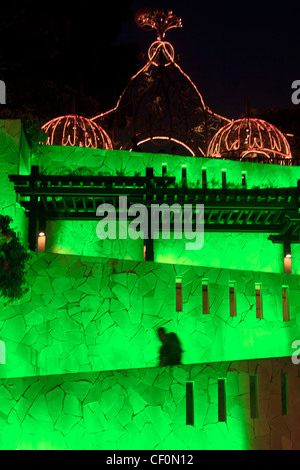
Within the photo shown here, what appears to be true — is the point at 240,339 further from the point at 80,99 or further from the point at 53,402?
the point at 80,99

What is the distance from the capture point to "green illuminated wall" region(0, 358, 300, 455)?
1205 cm

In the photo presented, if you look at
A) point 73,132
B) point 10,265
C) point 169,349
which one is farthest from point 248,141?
point 10,265

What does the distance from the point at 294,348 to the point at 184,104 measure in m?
8.04

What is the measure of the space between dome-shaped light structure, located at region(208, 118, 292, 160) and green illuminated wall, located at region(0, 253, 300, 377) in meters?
6.05

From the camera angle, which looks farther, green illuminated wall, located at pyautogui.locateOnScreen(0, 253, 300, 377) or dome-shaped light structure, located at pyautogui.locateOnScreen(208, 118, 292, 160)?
dome-shaped light structure, located at pyautogui.locateOnScreen(208, 118, 292, 160)

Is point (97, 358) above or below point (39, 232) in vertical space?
below

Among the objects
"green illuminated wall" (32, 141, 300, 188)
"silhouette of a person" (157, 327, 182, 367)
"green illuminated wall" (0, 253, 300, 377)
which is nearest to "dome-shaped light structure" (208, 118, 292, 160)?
"green illuminated wall" (32, 141, 300, 188)

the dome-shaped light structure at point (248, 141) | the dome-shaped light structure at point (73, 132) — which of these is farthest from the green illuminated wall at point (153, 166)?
the dome-shaped light structure at point (73, 132)

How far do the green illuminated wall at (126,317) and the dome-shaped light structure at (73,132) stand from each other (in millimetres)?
5858

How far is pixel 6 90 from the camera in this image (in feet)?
76.0

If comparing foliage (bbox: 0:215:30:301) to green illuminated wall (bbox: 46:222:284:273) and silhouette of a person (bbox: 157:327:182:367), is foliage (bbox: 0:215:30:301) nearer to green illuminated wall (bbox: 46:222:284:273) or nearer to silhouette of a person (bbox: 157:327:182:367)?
silhouette of a person (bbox: 157:327:182:367)

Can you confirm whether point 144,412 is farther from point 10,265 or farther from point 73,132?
point 73,132

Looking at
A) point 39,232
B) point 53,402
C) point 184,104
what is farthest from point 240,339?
point 184,104

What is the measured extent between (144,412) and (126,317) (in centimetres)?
193
